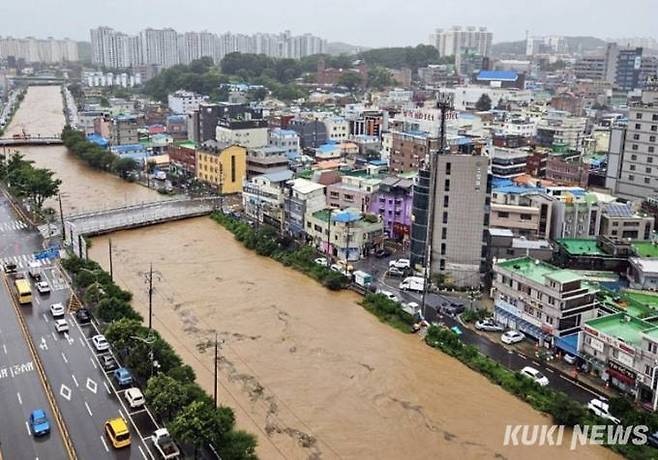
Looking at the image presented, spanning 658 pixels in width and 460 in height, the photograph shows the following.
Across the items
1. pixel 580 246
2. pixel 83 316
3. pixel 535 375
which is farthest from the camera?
pixel 580 246

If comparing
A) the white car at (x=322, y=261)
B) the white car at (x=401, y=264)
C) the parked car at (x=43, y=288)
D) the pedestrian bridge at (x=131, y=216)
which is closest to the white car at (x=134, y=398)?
the parked car at (x=43, y=288)

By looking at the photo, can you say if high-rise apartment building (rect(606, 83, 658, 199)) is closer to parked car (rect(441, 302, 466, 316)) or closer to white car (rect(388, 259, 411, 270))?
white car (rect(388, 259, 411, 270))

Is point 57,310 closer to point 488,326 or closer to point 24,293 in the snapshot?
point 24,293

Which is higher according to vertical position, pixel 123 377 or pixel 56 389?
pixel 123 377

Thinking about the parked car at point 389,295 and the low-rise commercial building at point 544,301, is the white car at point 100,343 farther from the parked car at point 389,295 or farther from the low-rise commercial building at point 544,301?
the low-rise commercial building at point 544,301

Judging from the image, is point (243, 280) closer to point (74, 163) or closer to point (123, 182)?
point (123, 182)

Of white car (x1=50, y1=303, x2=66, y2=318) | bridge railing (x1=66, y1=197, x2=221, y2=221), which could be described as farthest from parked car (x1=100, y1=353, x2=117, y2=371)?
bridge railing (x1=66, y1=197, x2=221, y2=221)

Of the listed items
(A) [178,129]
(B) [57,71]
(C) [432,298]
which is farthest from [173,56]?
(C) [432,298]

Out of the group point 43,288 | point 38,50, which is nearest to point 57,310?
point 43,288
